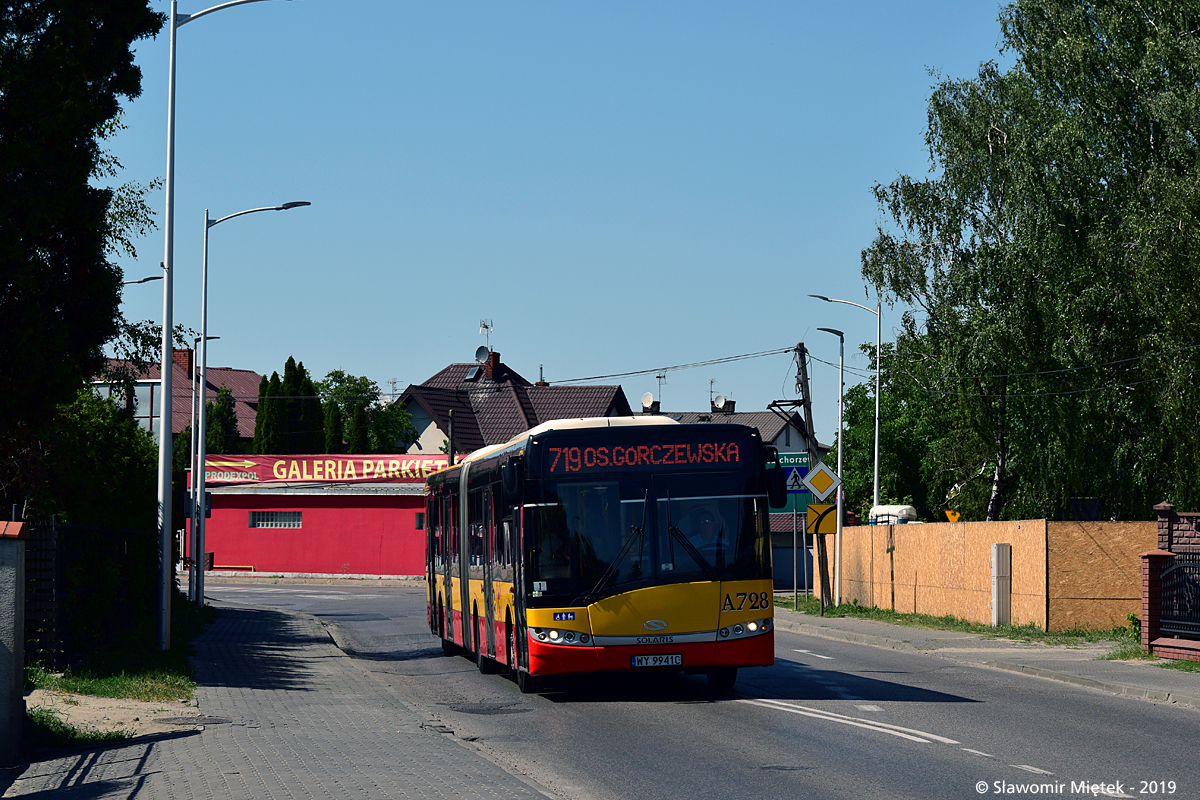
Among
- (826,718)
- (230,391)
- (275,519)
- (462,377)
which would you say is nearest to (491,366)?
(462,377)

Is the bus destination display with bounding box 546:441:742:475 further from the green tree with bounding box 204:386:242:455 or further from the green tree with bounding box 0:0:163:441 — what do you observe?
the green tree with bounding box 204:386:242:455

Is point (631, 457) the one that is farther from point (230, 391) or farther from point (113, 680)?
point (230, 391)

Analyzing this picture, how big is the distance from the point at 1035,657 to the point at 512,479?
33.0 feet

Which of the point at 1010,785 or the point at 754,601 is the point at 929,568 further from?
the point at 1010,785

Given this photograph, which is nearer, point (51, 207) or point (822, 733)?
point (822, 733)

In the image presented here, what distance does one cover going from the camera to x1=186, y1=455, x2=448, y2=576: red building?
2420 inches

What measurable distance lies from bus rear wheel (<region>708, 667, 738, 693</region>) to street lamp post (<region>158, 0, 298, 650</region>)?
8430 mm

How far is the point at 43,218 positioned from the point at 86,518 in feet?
21.4

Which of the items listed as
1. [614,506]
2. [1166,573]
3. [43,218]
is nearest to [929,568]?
[1166,573]

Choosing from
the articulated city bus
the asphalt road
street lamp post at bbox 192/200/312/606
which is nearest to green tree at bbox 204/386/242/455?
street lamp post at bbox 192/200/312/606

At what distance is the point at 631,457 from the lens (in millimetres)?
14922

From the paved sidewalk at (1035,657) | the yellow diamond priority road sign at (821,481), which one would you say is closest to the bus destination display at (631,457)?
the paved sidewalk at (1035,657)

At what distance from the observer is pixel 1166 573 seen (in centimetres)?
2031

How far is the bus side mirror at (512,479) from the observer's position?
583 inches
